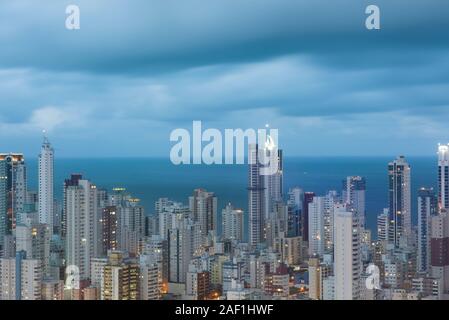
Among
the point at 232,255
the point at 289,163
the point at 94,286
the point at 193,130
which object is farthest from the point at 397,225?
the point at 94,286

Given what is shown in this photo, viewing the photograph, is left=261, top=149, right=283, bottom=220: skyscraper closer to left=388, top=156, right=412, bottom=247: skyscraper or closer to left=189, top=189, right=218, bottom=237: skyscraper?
left=189, top=189, right=218, bottom=237: skyscraper

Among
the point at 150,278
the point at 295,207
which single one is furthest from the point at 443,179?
the point at 150,278

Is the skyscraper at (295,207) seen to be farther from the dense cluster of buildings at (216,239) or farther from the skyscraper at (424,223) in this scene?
the skyscraper at (424,223)

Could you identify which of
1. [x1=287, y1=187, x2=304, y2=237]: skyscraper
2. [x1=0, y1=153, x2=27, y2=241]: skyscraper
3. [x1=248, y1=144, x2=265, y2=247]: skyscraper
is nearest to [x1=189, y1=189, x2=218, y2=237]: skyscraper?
[x1=248, y1=144, x2=265, y2=247]: skyscraper

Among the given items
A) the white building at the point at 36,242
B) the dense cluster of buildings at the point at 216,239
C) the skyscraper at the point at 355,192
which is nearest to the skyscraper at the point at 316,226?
the dense cluster of buildings at the point at 216,239

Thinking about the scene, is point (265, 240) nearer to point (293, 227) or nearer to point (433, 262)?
point (293, 227)

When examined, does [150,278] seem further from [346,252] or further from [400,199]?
[400,199]
